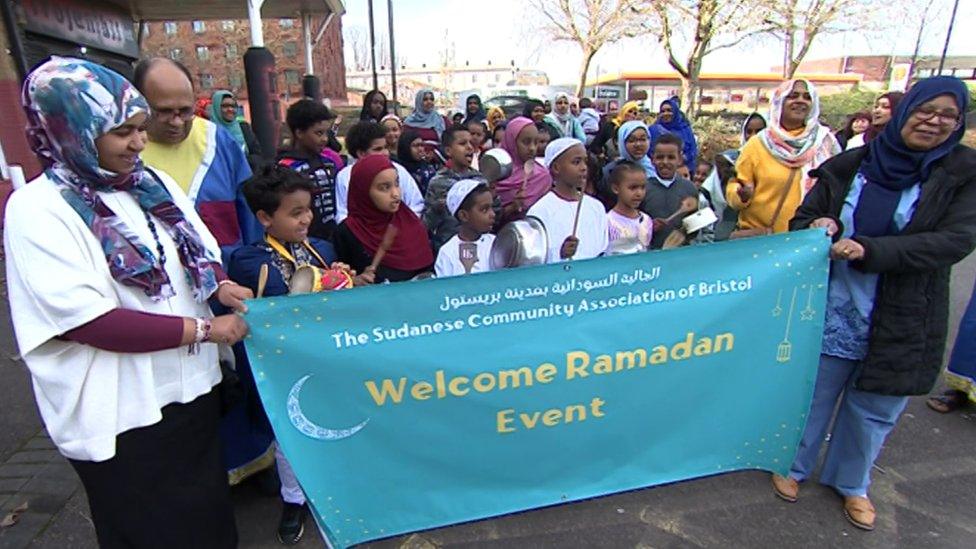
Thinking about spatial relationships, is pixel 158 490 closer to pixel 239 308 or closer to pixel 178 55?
pixel 239 308

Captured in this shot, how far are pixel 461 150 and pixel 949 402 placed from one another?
3.47 metres

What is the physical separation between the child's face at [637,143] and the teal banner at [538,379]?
2443 mm

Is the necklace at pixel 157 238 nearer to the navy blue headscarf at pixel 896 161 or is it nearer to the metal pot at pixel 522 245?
the metal pot at pixel 522 245

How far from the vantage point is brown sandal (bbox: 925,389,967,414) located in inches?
135

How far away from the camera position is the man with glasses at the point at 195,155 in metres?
2.09

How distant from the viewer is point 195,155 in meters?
2.47

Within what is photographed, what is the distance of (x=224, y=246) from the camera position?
2.55 m

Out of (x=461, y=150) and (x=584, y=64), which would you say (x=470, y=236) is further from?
(x=584, y=64)

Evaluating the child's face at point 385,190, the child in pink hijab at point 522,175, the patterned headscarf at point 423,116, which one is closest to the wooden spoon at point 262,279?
the child's face at point 385,190

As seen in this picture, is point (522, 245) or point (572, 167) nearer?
point (522, 245)

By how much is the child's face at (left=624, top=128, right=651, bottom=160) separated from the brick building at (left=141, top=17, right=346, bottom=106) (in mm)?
38241

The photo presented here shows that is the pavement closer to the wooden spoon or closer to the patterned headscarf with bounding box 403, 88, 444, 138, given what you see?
the wooden spoon

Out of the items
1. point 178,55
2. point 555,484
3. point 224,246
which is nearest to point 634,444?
point 555,484

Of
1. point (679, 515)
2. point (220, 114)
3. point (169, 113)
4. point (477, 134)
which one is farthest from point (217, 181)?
point (220, 114)
